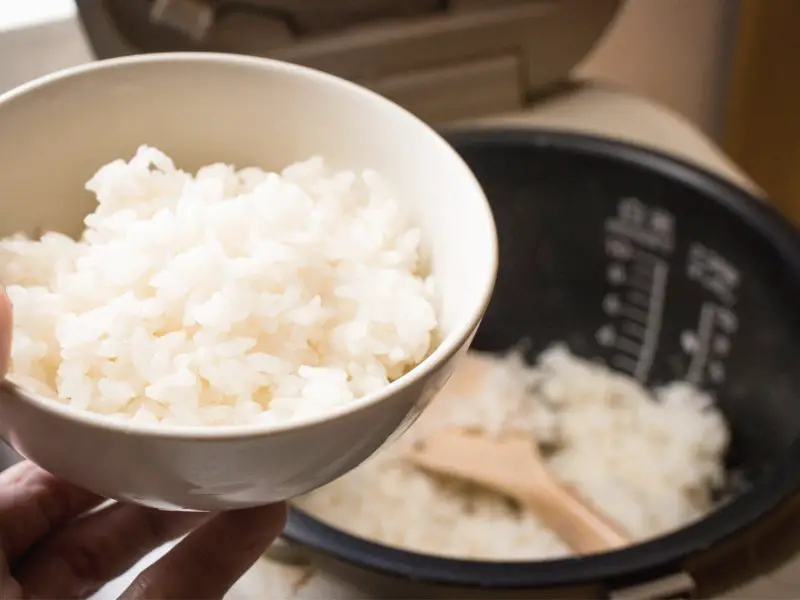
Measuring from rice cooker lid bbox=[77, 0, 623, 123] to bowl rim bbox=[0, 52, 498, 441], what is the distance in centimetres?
33

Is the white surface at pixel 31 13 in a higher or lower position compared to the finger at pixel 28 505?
higher

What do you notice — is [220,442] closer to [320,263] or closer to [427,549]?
[320,263]

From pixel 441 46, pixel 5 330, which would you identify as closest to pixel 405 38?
pixel 441 46

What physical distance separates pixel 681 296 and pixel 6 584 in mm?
617

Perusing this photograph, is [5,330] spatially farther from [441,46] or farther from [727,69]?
[727,69]

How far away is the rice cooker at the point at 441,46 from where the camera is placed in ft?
2.37

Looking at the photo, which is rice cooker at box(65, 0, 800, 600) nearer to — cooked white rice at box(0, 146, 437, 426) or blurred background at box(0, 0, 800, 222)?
blurred background at box(0, 0, 800, 222)

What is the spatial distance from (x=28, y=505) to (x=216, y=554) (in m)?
0.14

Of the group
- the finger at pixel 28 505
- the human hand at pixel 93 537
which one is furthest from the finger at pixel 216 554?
the finger at pixel 28 505

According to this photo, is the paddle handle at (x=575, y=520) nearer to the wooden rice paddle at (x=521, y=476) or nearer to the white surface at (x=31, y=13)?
the wooden rice paddle at (x=521, y=476)

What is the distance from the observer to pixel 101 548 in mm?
529

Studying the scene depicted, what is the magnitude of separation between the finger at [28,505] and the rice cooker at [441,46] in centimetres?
34

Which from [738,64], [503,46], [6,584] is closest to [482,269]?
[6,584]

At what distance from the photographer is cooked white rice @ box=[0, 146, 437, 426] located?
1.13 ft
